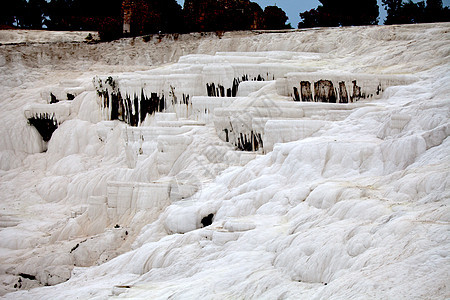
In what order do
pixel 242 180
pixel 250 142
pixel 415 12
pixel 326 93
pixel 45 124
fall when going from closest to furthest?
pixel 242 180
pixel 250 142
pixel 326 93
pixel 45 124
pixel 415 12

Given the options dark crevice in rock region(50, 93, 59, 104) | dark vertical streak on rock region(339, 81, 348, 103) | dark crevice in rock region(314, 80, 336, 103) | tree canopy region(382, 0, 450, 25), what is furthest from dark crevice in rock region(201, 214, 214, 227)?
tree canopy region(382, 0, 450, 25)

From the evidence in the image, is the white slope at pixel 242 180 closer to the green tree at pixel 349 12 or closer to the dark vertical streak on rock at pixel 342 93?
the dark vertical streak on rock at pixel 342 93

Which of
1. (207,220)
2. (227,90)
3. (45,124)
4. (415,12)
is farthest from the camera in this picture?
(415,12)

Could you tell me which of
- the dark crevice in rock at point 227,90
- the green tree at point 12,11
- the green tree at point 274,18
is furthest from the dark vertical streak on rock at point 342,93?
the green tree at point 12,11

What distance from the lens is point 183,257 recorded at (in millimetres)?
11570

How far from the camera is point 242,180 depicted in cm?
1438

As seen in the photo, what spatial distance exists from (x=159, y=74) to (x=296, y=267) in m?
14.4

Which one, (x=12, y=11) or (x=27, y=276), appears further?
(x=12, y=11)

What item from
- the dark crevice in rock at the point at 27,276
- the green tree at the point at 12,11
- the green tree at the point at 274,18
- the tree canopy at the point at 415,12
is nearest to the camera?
the dark crevice in rock at the point at 27,276

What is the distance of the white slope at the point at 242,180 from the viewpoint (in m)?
8.61

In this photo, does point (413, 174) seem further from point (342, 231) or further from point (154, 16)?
point (154, 16)

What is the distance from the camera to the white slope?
8.61 metres

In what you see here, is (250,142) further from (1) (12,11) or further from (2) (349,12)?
(1) (12,11)

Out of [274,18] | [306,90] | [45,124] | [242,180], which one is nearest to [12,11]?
[274,18]
